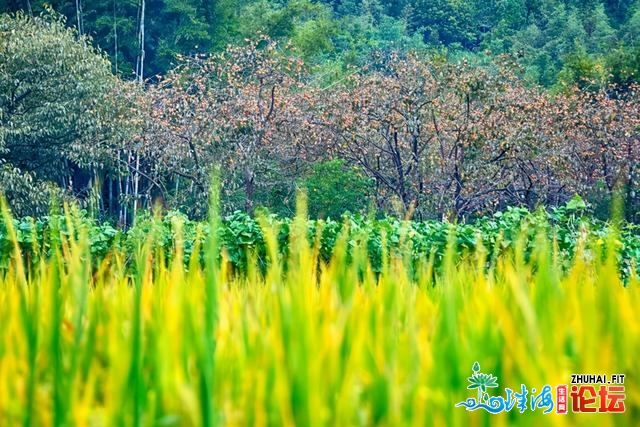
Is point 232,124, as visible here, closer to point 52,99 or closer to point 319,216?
point 52,99

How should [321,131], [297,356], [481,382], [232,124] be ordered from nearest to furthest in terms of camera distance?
[297,356] → [481,382] → [232,124] → [321,131]

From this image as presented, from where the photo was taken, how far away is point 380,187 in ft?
55.7

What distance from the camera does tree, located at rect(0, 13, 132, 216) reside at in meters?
17.0

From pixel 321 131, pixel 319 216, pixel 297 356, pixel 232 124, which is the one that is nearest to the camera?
pixel 297 356

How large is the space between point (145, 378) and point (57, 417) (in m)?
0.15

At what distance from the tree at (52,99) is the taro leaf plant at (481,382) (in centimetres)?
1671

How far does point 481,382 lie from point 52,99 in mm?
17606

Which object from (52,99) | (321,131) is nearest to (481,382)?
(321,131)

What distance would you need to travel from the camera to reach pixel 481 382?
1071 mm

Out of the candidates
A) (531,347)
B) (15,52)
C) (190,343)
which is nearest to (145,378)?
(190,343)

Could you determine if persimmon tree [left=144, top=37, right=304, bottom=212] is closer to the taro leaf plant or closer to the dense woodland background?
the dense woodland background

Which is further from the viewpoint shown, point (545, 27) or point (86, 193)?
point (545, 27)

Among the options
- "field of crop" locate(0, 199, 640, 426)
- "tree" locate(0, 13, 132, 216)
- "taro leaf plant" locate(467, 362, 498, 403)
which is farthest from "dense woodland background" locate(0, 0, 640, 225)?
"taro leaf plant" locate(467, 362, 498, 403)

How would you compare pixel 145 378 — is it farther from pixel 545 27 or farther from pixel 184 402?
pixel 545 27
